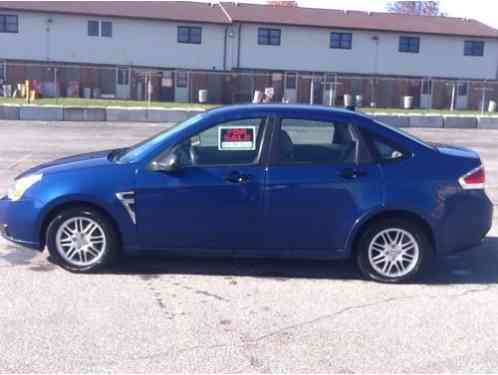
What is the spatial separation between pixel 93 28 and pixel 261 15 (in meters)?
11.5

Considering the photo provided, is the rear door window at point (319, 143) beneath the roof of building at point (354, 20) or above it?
beneath

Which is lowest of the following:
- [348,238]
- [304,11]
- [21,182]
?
[348,238]

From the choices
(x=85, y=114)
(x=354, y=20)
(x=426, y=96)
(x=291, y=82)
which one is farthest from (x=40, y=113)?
(x=426, y=96)

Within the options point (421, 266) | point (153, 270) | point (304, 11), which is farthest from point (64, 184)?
point (304, 11)

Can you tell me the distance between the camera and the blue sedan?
5727 mm

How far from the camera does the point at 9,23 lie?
41.9 m

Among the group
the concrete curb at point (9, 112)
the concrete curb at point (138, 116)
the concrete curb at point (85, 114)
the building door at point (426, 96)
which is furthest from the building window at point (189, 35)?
the concrete curb at point (9, 112)

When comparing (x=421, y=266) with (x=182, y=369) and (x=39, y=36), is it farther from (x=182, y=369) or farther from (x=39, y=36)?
(x=39, y=36)

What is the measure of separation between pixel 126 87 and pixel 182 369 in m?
39.8

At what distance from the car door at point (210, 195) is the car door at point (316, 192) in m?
0.15

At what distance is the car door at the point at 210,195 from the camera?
5711 millimetres

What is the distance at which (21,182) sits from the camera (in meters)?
6.01

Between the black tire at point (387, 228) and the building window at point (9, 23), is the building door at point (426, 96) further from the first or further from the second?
the black tire at point (387, 228)

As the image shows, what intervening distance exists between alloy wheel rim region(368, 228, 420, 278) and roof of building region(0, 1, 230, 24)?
129ft
